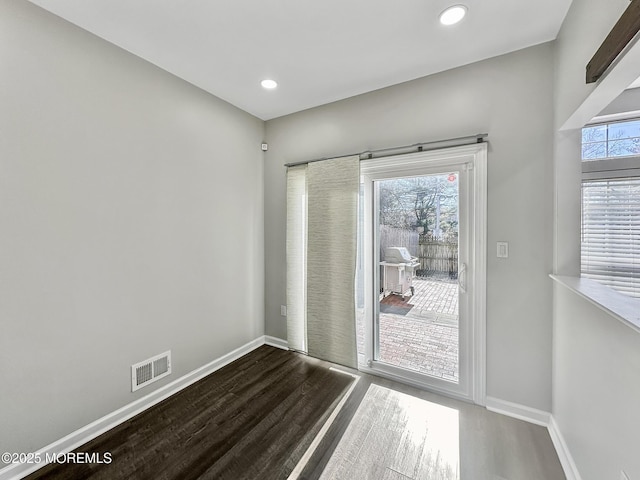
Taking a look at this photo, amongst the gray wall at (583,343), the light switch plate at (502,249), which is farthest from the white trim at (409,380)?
the light switch plate at (502,249)

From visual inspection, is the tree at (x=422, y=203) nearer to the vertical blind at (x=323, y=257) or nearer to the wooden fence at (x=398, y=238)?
the wooden fence at (x=398, y=238)

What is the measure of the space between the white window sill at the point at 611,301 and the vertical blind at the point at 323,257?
1.61 metres

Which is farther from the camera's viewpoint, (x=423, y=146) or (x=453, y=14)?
(x=423, y=146)

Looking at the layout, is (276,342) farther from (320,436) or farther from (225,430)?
(320,436)

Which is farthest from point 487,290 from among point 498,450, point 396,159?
point 396,159

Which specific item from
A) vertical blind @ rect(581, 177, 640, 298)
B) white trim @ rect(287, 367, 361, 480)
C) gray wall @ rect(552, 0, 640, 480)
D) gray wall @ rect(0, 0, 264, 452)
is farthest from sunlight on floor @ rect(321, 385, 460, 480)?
vertical blind @ rect(581, 177, 640, 298)

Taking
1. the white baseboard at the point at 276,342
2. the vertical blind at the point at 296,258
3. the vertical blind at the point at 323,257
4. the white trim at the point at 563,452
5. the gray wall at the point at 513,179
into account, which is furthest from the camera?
the white baseboard at the point at 276,342

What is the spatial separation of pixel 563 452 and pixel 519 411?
0.38 metres

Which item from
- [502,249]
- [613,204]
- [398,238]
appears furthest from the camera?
[398,238]

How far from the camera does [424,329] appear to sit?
244 cm

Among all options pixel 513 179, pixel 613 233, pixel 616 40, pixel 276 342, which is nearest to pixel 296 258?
pixel 276 342

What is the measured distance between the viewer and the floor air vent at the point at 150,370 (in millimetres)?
2066

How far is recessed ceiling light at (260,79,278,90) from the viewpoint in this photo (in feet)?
7.88

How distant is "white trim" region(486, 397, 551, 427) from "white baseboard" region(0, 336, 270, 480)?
7.98 ft
